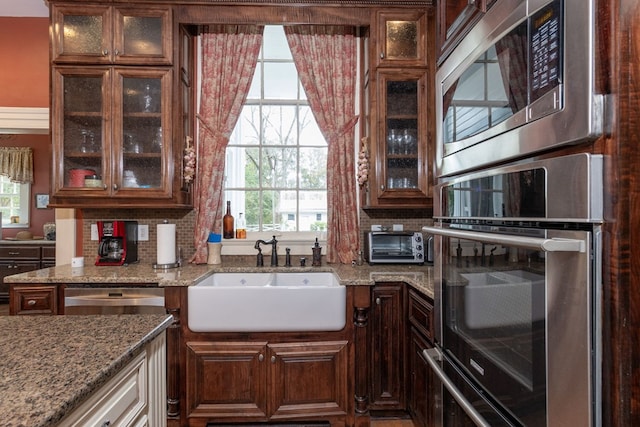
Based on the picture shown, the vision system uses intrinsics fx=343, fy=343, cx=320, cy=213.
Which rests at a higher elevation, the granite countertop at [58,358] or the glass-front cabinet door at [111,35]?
the glass-front cabinet door at [111,35]

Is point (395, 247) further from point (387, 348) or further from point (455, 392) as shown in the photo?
point (455, 392)

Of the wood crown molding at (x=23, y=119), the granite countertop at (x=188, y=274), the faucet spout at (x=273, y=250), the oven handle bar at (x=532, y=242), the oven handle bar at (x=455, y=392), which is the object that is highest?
the wood crown molding at (x=23, y=119)

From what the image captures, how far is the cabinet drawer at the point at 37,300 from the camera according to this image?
203 centimetres

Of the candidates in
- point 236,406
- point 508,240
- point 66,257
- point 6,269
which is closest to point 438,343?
point 508,240

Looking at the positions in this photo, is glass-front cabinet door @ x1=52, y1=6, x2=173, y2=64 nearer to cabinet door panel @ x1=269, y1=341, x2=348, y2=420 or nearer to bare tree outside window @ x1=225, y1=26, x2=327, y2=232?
bare tree outside window @ x1=225, y1=26, x2=327, y2=232

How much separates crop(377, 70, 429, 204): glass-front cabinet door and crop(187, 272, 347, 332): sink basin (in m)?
0.85

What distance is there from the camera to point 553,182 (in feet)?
2.21

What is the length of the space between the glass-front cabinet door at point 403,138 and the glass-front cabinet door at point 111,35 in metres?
1.53

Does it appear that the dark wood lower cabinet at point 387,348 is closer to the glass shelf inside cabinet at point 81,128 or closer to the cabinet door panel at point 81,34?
the glass shelf inside cabinet at point 81,128

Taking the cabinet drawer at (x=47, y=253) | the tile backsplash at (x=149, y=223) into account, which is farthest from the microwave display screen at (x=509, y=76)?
the cabinet drawer at (x=47, y=253)

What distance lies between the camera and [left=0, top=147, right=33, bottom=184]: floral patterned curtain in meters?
5.62

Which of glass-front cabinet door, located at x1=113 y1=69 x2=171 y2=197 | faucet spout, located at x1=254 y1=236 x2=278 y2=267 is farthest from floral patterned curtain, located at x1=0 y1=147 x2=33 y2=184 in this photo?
faucet spout, located at x1=254 y1=236 x2=278 y2=267

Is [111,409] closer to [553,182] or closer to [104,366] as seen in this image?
[104,366]

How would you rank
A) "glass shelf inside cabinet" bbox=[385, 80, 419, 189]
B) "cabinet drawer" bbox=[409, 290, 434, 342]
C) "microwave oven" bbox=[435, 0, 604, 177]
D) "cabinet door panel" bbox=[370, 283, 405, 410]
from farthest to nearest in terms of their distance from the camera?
"glass shelf inside cabinet" bbox=[385, 80, 419, 189], "cabinet door panel" bbox=[370, 283, 405, 410], "cabinet drawer" bbox=[409, 290, 434, 342], "microwave oven" bbox=[435, 0, 604, 177]
